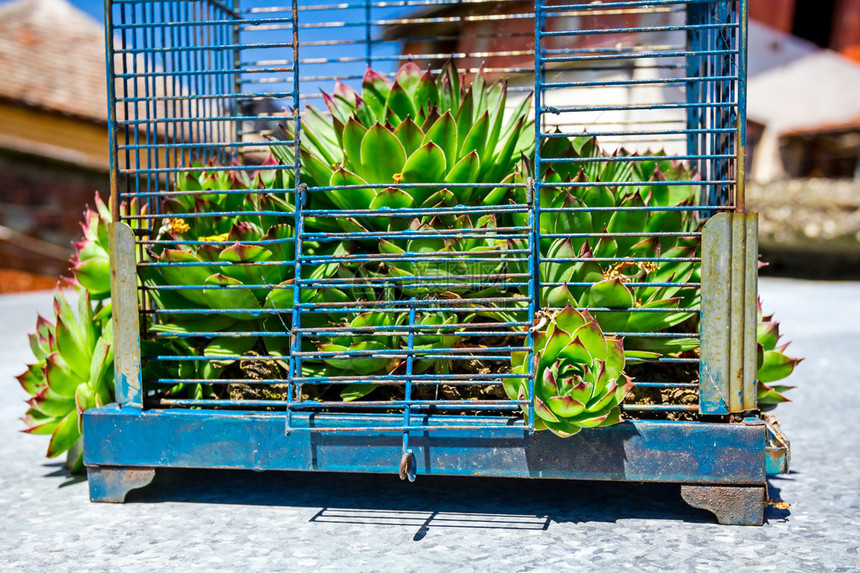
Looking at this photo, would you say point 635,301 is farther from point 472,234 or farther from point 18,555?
point 18,555

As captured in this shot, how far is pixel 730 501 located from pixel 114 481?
5.77 ft

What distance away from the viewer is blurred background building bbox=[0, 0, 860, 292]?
36.8 feet

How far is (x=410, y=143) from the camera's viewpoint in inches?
96.6

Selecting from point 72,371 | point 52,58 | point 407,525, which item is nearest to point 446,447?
point 407,525

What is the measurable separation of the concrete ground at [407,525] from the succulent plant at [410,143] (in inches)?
33.8

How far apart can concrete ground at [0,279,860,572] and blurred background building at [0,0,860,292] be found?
153 centimetres

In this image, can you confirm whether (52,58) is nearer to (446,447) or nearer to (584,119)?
(584,119)

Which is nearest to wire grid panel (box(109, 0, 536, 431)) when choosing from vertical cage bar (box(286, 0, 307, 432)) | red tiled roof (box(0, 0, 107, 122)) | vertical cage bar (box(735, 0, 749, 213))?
vertical cage bar (box(286, 0, 307, 432))

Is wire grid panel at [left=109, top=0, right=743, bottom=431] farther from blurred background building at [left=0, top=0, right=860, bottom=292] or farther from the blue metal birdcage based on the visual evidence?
blurred background building at [left=0, top=0, right=860, bottom=292]

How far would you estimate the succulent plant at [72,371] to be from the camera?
104 inches

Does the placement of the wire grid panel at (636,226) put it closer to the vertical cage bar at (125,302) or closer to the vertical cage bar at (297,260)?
the vertical cage bar at (297,260)

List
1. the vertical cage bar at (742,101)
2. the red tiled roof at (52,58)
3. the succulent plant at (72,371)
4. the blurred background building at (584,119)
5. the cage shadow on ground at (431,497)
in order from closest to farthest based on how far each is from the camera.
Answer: the vertical cage bar at (742,101) → the cage shadow on ground at (431,497) → the succulent plant at (72,371) → the blurred background building at (584,119) → the red tiled roof at (52,58)

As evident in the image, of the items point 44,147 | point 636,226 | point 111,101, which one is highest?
point 44,147

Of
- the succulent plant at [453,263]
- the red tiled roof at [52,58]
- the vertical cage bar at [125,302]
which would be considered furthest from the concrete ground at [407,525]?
the red tiled roof at [52,58]
